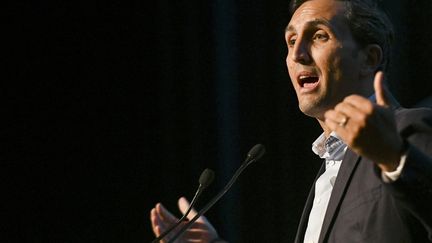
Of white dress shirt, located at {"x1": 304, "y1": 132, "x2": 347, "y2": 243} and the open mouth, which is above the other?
the open mouth

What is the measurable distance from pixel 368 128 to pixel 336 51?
770mm

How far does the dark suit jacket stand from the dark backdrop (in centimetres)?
150

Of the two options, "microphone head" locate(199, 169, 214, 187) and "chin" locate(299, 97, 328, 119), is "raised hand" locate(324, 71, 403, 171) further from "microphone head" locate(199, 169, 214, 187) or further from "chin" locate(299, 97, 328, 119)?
"microphone head" locate(199, 169, 214, 187)

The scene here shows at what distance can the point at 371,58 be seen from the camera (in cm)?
207

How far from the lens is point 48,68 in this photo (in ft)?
11.6

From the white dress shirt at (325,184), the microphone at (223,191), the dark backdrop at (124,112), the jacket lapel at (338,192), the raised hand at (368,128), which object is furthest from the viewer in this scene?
the dark backdrop at (124,112)

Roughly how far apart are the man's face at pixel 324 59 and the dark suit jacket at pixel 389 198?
280 millimetres

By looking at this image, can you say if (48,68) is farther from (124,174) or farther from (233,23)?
(233,23)

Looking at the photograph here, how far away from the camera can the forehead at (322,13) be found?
81.5 inches

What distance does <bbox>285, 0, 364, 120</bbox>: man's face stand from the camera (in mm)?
2027

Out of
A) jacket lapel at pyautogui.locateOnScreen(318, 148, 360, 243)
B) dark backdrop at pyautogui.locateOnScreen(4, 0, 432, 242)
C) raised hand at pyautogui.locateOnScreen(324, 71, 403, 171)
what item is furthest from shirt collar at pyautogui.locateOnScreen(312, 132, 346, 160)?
dark backdrop at pyautogui.locateOnScreen(4, 0, 432, 242)

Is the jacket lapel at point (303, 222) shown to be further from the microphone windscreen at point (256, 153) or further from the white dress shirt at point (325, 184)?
the microphone windscreen at point (256, 153)

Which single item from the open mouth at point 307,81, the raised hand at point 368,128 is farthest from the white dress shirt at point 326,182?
the raised hand at point 368,128

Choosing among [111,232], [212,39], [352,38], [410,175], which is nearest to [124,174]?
[111,232]
